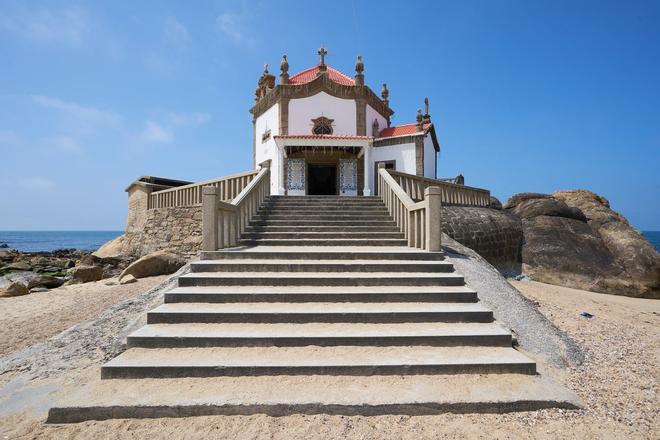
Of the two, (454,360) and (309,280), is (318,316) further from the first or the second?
Result: (454,360)

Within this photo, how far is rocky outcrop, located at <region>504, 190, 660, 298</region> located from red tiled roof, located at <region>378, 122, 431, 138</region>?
764 centimetres

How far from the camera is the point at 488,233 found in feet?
40.5

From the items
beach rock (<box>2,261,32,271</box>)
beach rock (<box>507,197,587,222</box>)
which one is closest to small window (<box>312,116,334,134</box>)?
beach rock (<box>507,197,587,222</box>)

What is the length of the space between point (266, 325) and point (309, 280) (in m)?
1.27

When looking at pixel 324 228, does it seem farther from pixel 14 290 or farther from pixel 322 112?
pixel 322 112

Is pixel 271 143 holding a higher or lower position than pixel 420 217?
higher

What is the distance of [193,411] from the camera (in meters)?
3.22

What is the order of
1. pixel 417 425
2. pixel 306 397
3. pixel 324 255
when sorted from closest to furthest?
pixel 417 425 < pixel 306 397 < pixel 324 255

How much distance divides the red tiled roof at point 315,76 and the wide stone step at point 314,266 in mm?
16884

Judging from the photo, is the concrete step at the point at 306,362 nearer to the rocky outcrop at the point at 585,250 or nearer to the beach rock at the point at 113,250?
the rocky outcrop at the point at 585,250

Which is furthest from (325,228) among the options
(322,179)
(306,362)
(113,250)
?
(113,250)

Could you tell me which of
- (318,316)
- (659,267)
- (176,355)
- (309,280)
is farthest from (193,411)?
(659,267)

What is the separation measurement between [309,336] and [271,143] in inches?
627

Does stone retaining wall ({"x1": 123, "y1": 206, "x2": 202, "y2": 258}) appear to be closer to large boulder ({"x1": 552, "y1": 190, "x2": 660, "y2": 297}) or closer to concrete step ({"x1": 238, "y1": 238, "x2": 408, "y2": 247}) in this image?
concrete step ({"x1": 238, "y1": 238, "x2": 408, "y2": 247})
